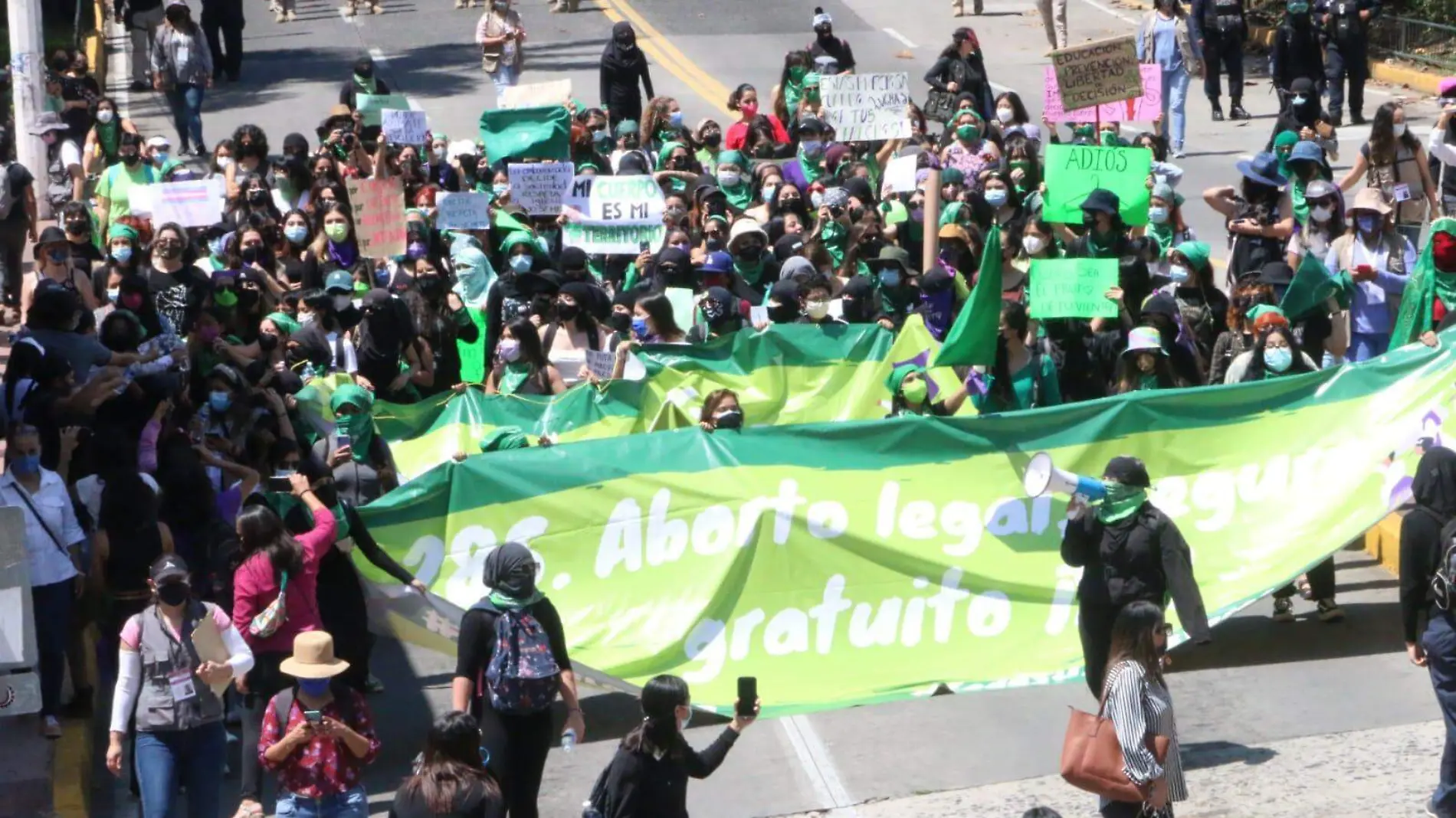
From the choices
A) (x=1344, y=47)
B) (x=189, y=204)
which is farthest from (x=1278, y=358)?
(x=1344, y=47)

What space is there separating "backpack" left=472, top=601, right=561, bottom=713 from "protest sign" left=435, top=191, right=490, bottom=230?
22.7ft

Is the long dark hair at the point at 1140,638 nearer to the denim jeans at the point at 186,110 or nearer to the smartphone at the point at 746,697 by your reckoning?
the smartphone at the point at 746,697

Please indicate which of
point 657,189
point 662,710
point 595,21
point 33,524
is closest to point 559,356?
point 657,189

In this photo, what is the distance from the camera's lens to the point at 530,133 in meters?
15.8

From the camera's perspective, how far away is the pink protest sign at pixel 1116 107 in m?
15.8

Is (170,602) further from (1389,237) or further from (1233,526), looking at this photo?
(1389,237)

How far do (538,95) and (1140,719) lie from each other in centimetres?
1075

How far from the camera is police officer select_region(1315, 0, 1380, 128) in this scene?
73.5 ft

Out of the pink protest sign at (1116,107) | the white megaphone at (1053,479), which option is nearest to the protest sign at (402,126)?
the pink protest sign at (1116,107)

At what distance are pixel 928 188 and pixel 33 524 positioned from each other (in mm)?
6359

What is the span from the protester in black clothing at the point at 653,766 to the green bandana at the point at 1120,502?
6.68ft

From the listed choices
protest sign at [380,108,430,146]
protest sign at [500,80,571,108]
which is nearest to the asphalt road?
protest sign at [380,108,430,146]

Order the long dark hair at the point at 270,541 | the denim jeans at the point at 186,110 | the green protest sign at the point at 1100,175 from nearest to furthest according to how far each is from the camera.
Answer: the long dark hair at the point at 270,541 < the green protest sign at the point at 1100,175 < the denim jeans at the point at 186,110

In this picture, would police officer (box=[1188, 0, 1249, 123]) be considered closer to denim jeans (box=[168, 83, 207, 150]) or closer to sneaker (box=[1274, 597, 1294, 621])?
denim jeans (box=[168, 83, 207, 150])
